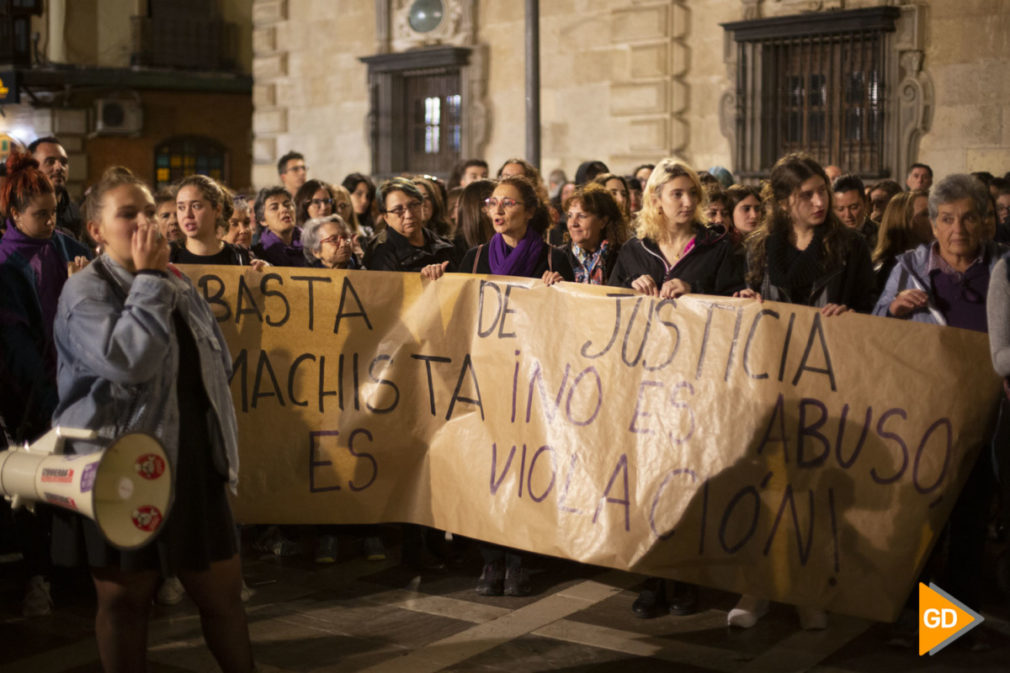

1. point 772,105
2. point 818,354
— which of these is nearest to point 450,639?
point 818,354

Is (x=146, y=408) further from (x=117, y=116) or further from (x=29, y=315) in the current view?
(x=117, y=116)

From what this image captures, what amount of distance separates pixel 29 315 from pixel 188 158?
22997 millimetres

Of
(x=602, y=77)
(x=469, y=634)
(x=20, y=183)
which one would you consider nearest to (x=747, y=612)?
(x=469, y=634)

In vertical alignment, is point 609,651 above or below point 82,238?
below

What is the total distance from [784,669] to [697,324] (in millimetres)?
1292

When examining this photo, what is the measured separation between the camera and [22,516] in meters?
5.30

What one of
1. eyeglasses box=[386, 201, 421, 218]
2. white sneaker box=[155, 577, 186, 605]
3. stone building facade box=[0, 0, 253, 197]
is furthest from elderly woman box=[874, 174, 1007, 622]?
stone building facade box=[0, 0, 253, 197]

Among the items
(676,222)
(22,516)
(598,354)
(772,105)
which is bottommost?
(22,516)

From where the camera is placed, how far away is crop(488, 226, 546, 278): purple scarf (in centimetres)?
552

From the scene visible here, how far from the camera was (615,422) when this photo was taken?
15.9 feet

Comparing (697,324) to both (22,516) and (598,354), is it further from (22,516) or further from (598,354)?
(22,516)

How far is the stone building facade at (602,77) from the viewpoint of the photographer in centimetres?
1241

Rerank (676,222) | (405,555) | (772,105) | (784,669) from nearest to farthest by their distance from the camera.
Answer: (784,669), (676,222), (405,555), (772,105)

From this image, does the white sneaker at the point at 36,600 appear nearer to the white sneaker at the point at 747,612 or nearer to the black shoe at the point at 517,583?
the black shoe at the point at 517,583
